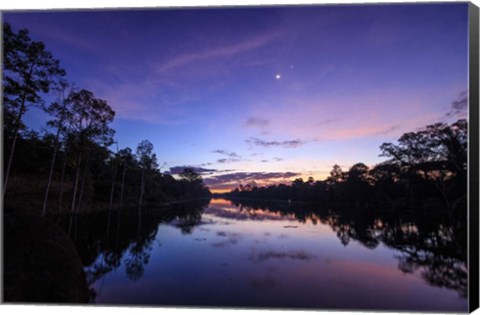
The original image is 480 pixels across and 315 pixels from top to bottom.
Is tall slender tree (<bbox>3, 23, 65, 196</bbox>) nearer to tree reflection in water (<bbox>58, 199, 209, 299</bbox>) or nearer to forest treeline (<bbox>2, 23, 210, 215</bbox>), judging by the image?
forest treeline (<bbox>2, 23, 210, 215</bbox>)

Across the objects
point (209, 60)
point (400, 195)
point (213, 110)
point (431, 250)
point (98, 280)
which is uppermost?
point (209, 60)

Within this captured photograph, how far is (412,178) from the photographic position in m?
25.9

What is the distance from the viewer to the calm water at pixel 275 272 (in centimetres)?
496

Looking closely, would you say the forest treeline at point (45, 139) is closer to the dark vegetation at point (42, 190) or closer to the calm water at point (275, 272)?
the dark vegetation at point (42, 190)

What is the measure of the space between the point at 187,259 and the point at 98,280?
2614mm

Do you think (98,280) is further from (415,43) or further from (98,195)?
(98,195)

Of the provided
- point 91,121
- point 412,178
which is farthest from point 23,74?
point 412,178

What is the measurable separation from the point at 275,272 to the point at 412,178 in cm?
2515

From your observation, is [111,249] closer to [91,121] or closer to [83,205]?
[91,121]

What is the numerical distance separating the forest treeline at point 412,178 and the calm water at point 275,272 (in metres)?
2.35

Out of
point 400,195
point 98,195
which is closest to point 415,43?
point 98,195

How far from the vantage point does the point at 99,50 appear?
7.89 metres

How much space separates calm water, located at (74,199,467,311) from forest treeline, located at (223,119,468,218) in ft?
7.72

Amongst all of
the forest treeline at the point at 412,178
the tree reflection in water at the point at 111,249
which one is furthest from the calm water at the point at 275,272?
the forest treeline at the point at 412,178
